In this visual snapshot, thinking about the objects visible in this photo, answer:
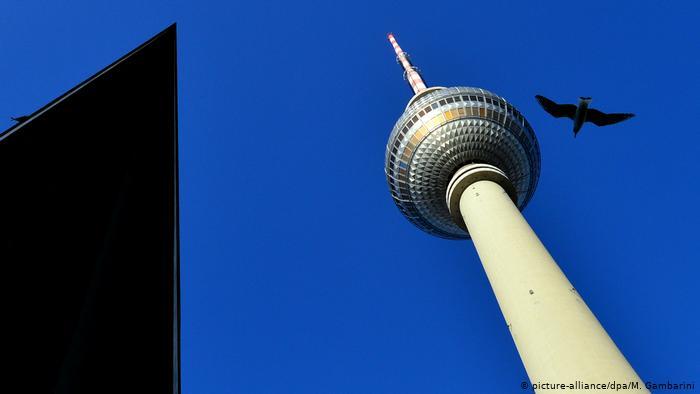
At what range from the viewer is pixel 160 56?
7.17 metres

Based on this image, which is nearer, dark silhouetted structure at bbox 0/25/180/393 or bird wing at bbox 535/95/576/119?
dark silhouetted structure at bbox 0/25/180/393

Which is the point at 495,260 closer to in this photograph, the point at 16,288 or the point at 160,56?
the point at 160,56

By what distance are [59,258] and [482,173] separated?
1116 inches

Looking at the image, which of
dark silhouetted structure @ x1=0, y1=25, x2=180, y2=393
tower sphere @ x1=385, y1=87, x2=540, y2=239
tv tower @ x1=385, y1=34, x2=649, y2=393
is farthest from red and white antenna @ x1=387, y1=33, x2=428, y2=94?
dark silhouetted structure @ x1=0, y1=25, x2=180, y2=393

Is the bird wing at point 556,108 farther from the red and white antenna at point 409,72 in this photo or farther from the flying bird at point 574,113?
the red and white antenna at point 409,72

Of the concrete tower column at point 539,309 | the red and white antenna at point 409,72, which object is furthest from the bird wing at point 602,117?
the red and white antenna at point 409,72

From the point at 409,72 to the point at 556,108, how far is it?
29414mm

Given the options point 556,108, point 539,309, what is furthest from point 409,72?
point 539,309

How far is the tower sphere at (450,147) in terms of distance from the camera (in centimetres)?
3394

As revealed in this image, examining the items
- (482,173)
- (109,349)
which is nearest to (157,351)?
(109,349)

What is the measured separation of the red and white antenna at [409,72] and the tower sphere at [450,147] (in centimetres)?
1451

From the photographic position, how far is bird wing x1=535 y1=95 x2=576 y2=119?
27047 millimetres

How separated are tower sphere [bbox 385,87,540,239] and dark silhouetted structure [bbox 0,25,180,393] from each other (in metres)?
29.9

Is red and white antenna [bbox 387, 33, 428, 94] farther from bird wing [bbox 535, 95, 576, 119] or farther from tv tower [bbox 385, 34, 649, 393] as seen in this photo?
bird wing [bbox 535, 95, 576, 119]
